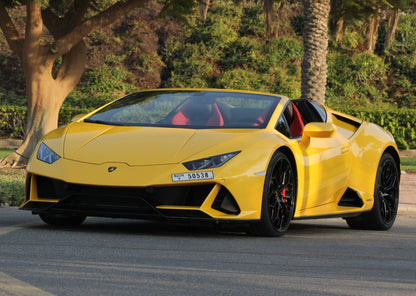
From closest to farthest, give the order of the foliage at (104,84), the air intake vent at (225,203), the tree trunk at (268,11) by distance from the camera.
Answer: the air intake vent at (225,203) < the tree trunk at (268,11) < the foliage at (104,84)

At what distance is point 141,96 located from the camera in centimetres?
923

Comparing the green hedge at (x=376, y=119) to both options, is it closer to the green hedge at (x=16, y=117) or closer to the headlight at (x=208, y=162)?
the green hedge at (x=16, y=117)

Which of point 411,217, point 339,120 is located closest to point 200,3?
point 411,217

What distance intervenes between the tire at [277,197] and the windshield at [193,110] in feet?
1.67

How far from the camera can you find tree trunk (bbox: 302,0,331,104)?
20938mm

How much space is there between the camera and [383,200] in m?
9.80

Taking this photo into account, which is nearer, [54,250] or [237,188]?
[54,250]

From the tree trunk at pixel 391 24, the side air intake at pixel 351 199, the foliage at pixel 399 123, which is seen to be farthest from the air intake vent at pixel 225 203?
the foliage at pixel 399 123

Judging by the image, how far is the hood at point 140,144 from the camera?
7.50 meters

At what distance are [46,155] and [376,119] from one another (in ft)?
68.4

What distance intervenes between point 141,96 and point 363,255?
3.15m

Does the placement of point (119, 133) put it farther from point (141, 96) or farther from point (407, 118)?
point (407, 118)

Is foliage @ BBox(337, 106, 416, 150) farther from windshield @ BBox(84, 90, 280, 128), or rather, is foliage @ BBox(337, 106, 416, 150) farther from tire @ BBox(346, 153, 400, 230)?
windshield @ BBox(84, 90, 280, 128)

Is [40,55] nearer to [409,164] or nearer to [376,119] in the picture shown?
[409,164]
